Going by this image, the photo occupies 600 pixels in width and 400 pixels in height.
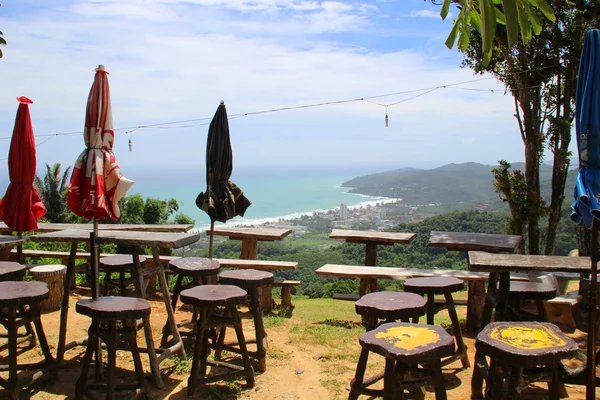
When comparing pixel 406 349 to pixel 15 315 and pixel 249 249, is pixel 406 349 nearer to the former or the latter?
pixel 15 315

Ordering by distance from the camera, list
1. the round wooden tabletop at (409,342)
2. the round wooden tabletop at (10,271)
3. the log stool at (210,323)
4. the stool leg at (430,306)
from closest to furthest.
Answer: the round wooden tabletop at (409,342)
the log stool at (210,323)
the stool leg at (430,306)
the round wooden tabletop at (10,271)

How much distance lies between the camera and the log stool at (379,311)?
11.4ft

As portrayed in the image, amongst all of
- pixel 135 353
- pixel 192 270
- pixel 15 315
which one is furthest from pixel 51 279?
pixel 135 353

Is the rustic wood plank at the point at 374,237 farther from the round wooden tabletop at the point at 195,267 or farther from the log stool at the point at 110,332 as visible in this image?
the log stool at the point at 110,332

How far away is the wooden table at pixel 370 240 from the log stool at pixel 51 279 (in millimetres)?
3278

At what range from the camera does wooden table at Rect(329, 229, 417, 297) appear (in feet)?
20.8

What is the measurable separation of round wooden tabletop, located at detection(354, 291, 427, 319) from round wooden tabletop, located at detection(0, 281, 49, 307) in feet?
7.39

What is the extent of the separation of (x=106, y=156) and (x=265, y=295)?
3023 millimetres

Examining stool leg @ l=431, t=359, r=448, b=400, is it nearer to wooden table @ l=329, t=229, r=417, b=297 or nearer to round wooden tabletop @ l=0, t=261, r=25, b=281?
wooden table @ l=329, t=229, r=417, b=297

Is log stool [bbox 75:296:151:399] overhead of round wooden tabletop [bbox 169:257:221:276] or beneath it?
beneath

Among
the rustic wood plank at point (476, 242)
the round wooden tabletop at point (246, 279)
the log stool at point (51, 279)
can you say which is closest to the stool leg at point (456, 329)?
the rustic wood plank at point (476, 242)

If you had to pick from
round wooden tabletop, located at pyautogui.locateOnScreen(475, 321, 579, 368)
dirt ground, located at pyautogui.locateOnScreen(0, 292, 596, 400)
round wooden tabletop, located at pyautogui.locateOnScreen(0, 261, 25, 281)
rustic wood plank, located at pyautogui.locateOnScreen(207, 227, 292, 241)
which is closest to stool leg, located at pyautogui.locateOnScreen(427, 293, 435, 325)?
dirt ground, located at pyautogui.locateOnScreen(0, 292, 596, 400)

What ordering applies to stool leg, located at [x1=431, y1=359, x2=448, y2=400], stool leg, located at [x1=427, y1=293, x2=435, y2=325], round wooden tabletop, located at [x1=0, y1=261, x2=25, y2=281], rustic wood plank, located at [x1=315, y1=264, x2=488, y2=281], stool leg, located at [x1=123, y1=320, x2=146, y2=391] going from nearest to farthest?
stool leg, located at [x1=431, y1=359, x2=448, y2=400], stool leg, located at [x1=123, y1=320, x2=146, y2=391], stool leg, located at [x1=427, y1=293, x2=435, y2=325], round wooden tabletop, located at [x1=0, y1=261, x2=25, y2=281], rustic wood plank, located at [x1=315, y1=264, x2=488, y2=281]

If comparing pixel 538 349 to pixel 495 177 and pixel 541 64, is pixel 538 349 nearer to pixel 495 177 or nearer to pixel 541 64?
pixel 495 177
